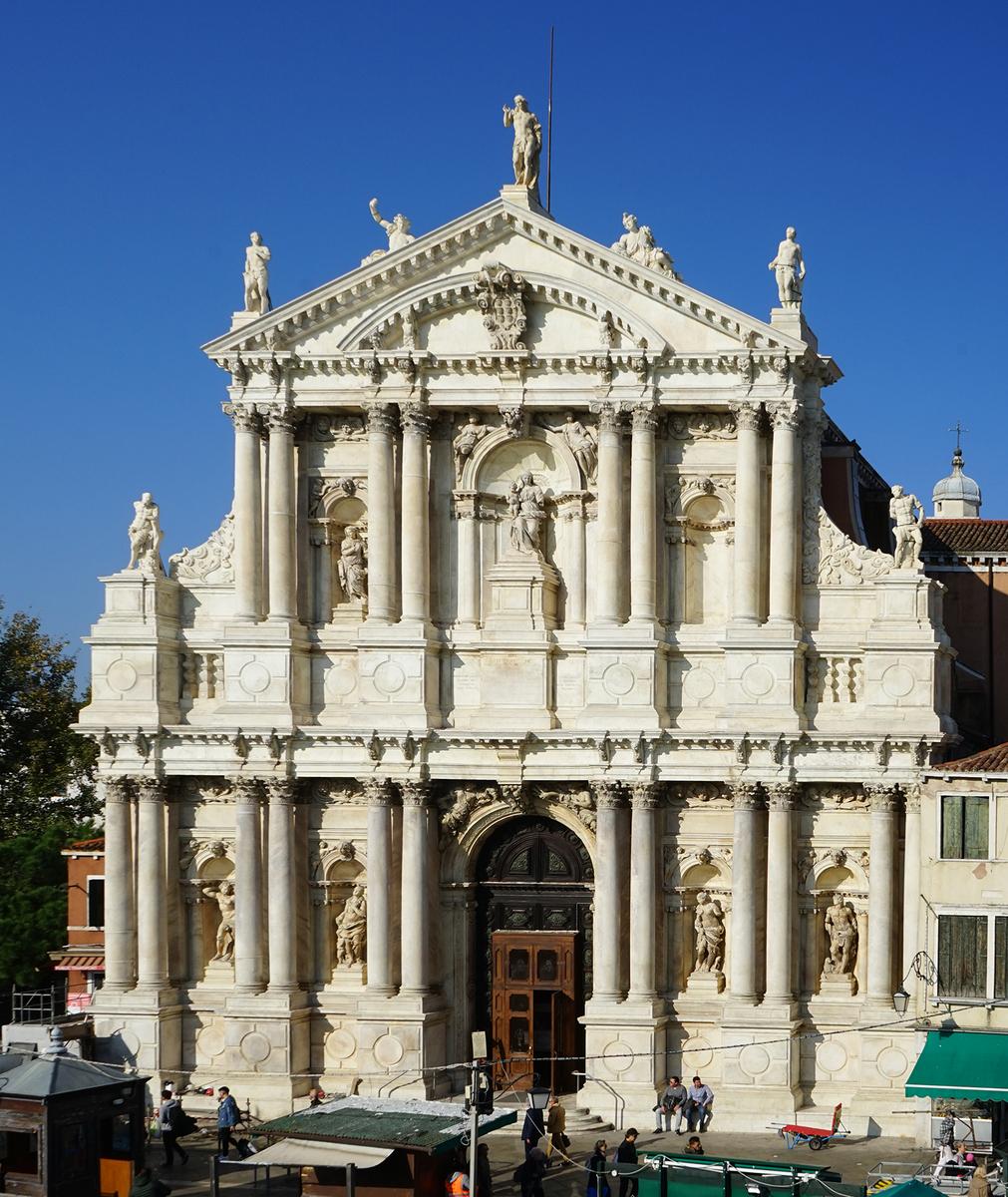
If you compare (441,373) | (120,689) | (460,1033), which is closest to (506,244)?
(441,373)

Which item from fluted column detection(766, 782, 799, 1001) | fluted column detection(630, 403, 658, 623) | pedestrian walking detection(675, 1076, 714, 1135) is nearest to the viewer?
pedestrian walking detection(675, 1076, 714, 1135)

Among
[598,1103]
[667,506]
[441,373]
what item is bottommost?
[598,1103]

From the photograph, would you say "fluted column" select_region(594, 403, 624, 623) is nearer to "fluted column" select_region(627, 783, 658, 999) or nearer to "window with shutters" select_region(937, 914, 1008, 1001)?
"fluted column" select_region(627, 783, 658, 999)

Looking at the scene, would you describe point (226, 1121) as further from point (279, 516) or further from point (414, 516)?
point (414, 516)

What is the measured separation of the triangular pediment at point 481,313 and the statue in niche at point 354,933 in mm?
11060

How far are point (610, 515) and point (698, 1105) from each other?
1152 cm

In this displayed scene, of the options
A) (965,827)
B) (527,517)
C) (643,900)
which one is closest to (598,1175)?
(643,900)

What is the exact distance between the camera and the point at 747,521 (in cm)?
4362

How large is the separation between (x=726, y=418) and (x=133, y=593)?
12.6 m

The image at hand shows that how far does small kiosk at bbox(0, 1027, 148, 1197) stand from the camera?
3353 centimetres

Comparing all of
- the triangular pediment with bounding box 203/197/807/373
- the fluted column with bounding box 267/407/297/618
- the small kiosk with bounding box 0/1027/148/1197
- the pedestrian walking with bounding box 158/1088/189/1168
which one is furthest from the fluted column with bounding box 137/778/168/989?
the small kiosk with bounding box 0/1027/148/1197

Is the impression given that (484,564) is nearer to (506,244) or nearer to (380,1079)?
(506,244)

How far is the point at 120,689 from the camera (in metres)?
45.5

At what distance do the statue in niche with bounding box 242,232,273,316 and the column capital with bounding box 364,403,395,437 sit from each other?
3.31 metres
